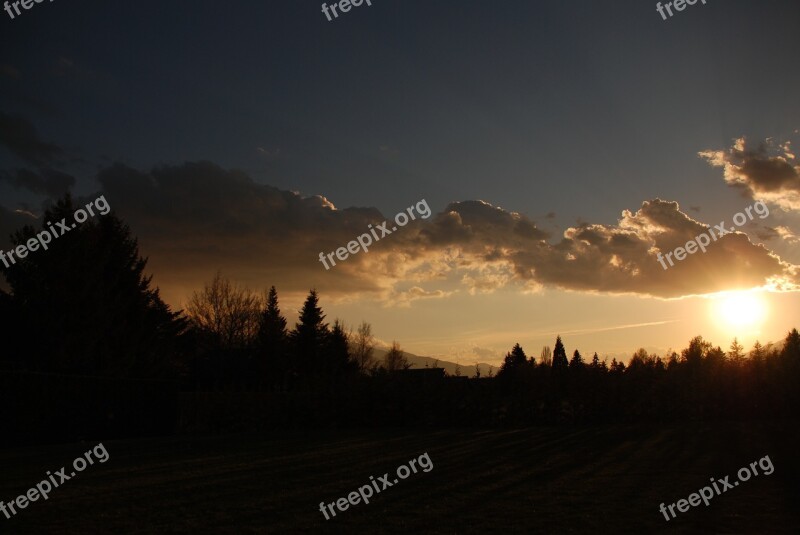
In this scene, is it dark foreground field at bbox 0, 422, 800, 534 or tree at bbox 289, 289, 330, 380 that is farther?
tree at bbox 289, 289, 330, 380

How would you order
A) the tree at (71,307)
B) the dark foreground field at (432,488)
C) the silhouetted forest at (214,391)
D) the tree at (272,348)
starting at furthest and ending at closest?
the tree at (272,348) → the tree at (71,307) → the silhouetted forest at (214,391) → the dark foreground field at (432,488)

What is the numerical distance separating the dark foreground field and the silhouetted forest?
18.8 feet

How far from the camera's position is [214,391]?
28922 millimetres

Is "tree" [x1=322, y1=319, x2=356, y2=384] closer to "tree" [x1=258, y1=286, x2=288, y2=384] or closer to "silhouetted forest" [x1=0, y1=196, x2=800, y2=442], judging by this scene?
"tree" [x1=258, y1=286, x2=288, y2=384]

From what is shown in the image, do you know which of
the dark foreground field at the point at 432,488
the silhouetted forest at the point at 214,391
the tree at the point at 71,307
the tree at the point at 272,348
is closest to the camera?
the dark foreground field at the point at 432,488

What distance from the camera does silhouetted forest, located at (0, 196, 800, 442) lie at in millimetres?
22359

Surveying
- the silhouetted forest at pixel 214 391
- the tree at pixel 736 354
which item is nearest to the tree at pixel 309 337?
the silhouetted forest at pixel 214 391

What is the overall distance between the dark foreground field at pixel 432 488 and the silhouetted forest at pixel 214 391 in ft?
18.8

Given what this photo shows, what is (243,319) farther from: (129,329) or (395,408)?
(395,408)

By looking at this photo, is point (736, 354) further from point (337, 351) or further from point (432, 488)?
point (337, 351)

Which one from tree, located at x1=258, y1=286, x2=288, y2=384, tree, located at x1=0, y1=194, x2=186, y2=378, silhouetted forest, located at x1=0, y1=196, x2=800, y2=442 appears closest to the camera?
silhouetted forest, located at x1=0, y1=196, x2=800, y2=442

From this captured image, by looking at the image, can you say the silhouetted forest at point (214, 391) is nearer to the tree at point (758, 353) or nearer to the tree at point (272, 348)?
the tree at point (758, 353)

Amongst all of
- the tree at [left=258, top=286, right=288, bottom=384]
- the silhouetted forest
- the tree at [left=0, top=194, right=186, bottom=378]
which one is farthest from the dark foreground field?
the tree at [left=258, top=286, right=288, bottom=384]

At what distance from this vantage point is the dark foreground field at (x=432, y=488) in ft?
24.4
